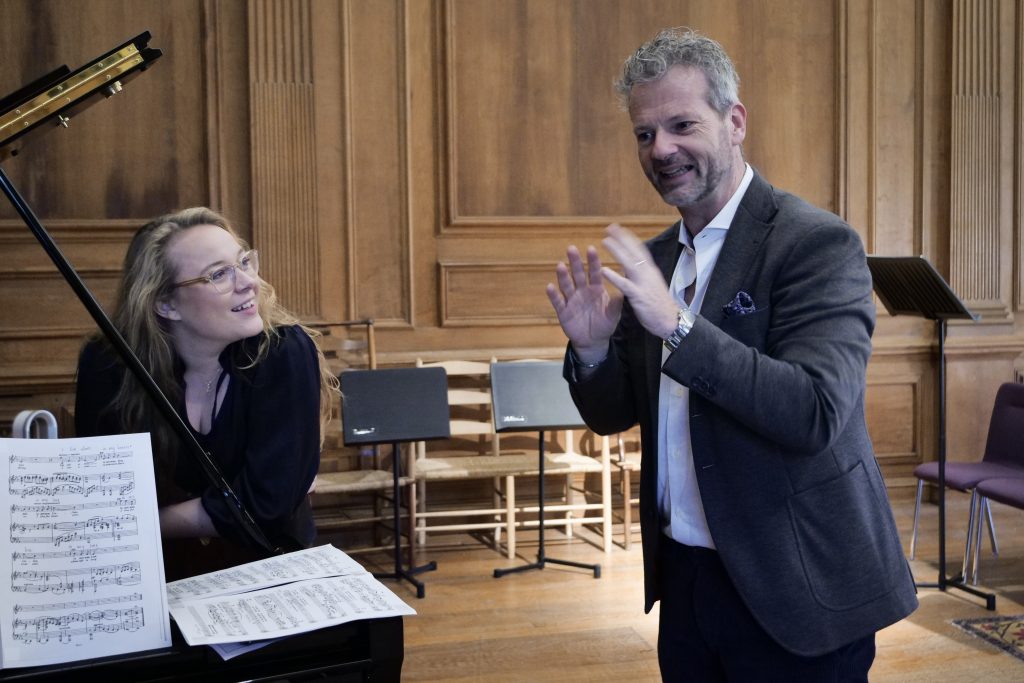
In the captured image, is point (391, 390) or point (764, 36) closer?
point (391, 390)

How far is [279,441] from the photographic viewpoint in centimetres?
219

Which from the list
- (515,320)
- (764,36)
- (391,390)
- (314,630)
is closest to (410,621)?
(391,390)

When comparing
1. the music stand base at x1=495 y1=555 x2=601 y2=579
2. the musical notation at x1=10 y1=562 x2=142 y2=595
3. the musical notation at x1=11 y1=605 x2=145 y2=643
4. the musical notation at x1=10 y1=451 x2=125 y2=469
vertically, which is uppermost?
the musical notation at x1=10 y1=451 x2=125 y2=469

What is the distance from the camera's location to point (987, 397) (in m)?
6.32

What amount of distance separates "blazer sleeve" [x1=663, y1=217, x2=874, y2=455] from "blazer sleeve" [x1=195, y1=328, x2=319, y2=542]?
98 cm

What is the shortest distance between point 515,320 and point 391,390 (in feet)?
4.24

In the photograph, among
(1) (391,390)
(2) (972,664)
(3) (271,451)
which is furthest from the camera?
(1) (391,390)

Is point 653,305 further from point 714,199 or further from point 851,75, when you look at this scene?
point 851,75

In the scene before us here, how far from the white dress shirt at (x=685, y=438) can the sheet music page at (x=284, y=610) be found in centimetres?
60

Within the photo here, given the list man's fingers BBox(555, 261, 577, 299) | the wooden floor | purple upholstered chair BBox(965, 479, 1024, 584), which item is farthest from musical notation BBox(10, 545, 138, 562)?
purple upholstered chair BBox(965, 479, 1024, 584)

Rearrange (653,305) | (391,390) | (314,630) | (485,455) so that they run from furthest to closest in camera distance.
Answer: (485,455)
(391,390)
(653,305)
(314,630)

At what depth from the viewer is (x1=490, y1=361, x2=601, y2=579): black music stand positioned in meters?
4.78

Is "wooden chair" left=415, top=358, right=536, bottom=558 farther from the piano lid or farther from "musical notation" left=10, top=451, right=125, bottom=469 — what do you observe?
"musical notation" left=10, top=451, right=125, bottom=469

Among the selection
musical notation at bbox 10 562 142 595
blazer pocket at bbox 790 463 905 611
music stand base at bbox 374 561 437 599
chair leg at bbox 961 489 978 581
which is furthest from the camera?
music stand base at bbox 374 561 437 599
